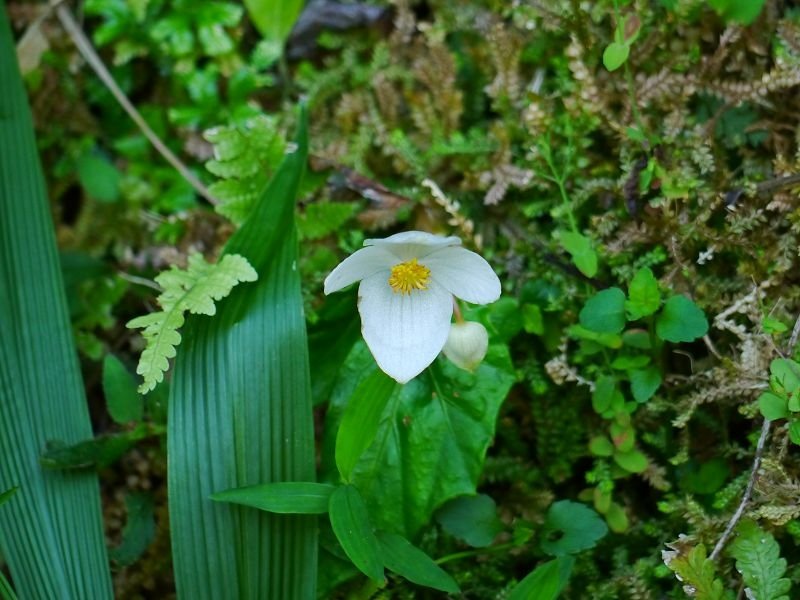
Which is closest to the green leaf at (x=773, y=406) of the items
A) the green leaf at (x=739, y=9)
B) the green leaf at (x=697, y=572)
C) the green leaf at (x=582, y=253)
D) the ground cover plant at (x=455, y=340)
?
the ground cover plant at (x=455, y=340)

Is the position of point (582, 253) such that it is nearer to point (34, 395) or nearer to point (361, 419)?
point (361, 419)

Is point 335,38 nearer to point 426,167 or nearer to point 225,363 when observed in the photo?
point 426,167

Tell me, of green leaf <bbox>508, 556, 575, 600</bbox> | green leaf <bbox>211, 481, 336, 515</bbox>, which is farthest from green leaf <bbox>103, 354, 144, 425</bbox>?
green leaf <bbox>508, 556, 575, 600</bbox>

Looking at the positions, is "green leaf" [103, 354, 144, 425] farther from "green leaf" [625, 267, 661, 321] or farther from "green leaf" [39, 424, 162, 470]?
"green leaf" [625, 267, 661, 321]

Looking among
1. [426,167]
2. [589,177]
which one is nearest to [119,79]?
[426,167]

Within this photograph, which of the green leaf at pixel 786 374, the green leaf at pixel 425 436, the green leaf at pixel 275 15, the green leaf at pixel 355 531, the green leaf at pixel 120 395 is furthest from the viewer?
the green leaf at pixel 275 15

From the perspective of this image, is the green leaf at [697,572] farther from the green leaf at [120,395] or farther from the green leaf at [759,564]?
the green leaf at [120,395]
